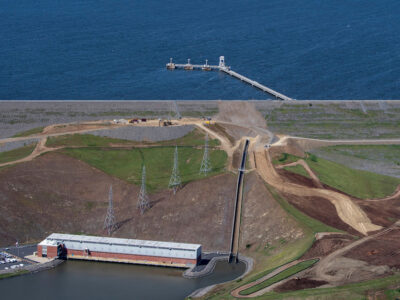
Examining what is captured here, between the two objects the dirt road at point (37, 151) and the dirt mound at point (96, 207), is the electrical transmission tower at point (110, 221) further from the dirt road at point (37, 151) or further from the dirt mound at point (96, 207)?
the dirt road at point (37, 151)

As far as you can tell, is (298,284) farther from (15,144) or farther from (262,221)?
(15,144)

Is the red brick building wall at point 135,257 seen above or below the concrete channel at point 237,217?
below

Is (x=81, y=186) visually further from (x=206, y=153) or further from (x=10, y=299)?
(x=10, y=299)

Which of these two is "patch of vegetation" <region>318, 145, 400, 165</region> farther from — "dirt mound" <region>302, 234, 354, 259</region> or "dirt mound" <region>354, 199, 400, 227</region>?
"dirt mound" <region>302, 234, 354, 259</region>

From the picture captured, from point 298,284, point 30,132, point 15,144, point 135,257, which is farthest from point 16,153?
point 298,284

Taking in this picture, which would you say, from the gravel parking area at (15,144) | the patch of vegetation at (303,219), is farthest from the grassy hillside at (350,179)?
the gravel parking area at (15,144)

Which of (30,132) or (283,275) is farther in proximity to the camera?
(30,132)

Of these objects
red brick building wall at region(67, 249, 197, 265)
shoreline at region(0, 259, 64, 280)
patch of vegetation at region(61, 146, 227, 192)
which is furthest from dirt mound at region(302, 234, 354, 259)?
shoreline at region(0, 259, 64, 280)
